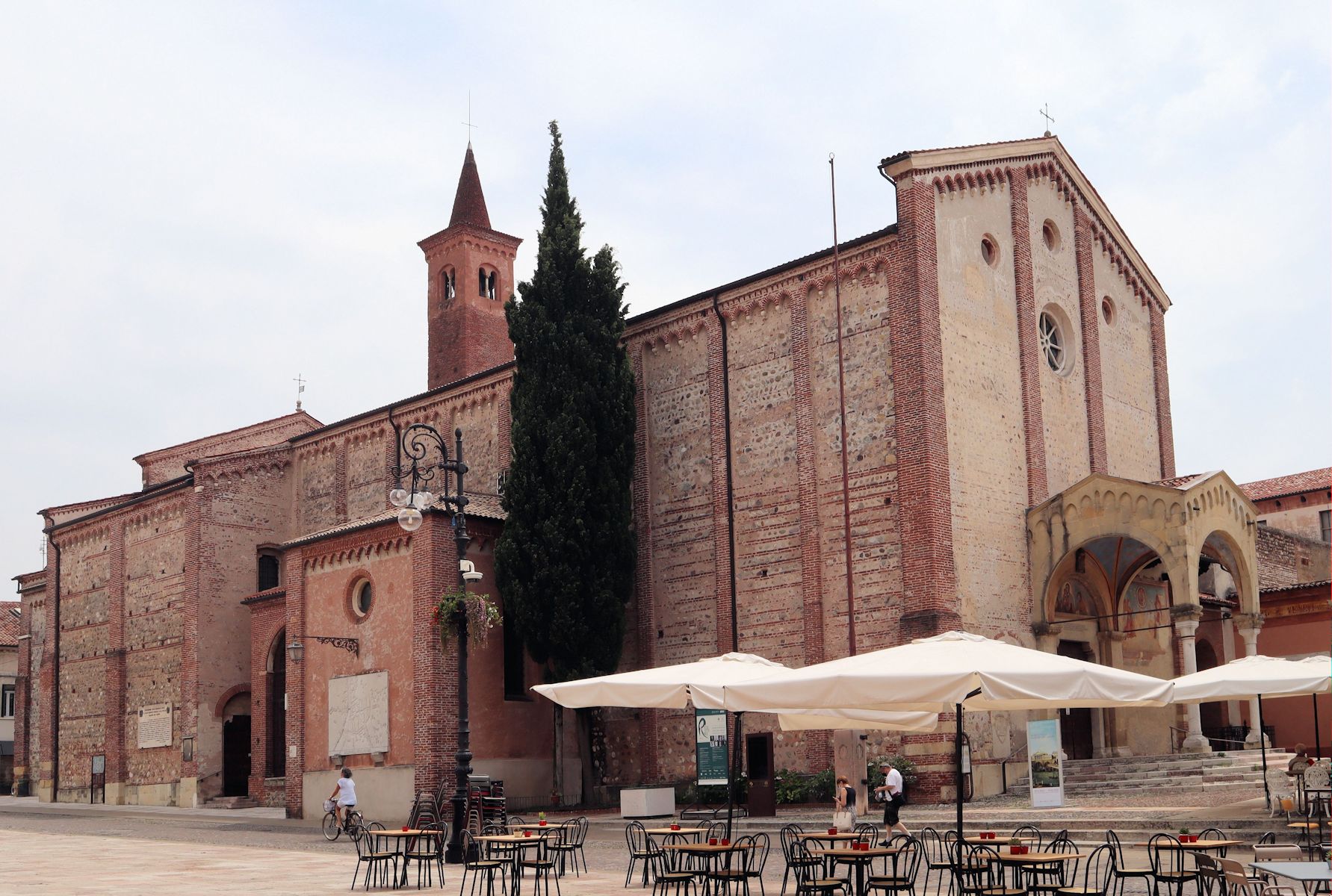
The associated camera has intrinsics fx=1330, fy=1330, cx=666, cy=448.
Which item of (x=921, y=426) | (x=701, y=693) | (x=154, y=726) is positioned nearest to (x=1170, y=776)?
(x=921, y=426)

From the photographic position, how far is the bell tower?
46281 mm

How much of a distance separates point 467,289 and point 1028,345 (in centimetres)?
2366

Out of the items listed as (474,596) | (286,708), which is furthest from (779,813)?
(286,708)

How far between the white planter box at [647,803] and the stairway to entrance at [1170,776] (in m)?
6.83

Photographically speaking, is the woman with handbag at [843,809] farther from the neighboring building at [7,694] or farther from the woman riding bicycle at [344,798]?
the neighboring building at [7,694]

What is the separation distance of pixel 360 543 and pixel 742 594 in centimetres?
905

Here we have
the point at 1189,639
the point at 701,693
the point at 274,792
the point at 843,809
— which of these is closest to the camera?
the point at 701,693

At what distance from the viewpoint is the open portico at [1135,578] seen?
25.5 meters

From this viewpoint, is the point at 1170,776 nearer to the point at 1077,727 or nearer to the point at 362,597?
the point at 1077,727

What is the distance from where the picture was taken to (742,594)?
28875mm

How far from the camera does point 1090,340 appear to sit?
101 feet

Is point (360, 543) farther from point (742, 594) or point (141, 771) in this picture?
point (141, 771)

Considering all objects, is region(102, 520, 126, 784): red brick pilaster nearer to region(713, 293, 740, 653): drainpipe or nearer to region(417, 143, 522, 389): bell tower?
region(417, 143, 522, 389): bell tower

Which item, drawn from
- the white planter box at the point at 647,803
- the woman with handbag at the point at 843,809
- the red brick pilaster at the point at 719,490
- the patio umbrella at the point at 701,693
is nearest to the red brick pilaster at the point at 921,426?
the red brick pilaster at the point at 719,490
